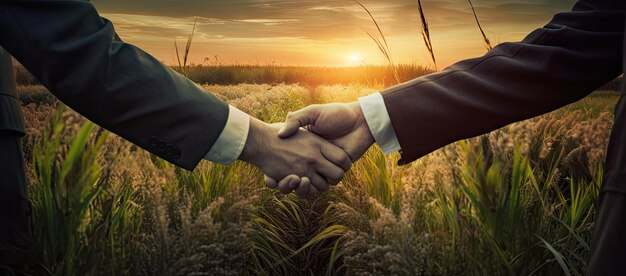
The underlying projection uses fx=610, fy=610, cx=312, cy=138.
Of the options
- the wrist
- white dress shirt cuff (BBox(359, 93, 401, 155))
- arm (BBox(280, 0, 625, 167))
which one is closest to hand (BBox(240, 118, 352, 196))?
the wrist

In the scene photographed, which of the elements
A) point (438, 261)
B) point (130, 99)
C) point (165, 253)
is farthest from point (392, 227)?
point (130, 99)

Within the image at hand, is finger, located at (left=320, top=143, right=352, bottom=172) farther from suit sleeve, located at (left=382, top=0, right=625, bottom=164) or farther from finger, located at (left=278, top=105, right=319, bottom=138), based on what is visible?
suit sleeve, located at (left=382, top=0, right=625, bottom=164)

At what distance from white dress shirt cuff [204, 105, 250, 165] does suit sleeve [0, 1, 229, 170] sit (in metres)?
0.05

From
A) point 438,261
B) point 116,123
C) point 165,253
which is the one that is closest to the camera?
point 165,253

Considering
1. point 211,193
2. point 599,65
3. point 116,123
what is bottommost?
point 211,193

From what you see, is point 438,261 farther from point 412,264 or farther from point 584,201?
point 584,201

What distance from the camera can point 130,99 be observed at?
79.7 inches

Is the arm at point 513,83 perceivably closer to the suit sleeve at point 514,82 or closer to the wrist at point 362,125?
the suit sleeve at point 514,82

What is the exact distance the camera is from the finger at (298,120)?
2.62m

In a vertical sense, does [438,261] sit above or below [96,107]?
below

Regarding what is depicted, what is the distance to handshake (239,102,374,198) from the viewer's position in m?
2.60

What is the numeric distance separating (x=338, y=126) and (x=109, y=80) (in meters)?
1.01

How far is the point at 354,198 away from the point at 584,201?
905 millimetres

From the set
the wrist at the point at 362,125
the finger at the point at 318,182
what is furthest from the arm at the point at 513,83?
the finger at the point at 318,182
